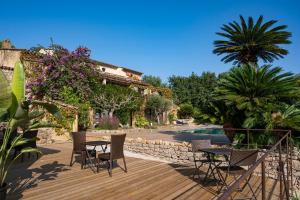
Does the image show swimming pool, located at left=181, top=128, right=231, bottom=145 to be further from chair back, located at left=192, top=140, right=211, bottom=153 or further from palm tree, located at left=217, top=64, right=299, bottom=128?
chair back, located at left=192, top=140, right=211, bottom=153

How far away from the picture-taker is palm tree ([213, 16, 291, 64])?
49.0ft

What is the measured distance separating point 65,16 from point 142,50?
9544mm

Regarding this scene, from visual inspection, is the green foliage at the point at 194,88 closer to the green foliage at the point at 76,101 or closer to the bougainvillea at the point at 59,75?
the green foliage at the point at 76,101

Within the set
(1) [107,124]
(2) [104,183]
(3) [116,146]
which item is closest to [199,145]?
(3) [116,146]

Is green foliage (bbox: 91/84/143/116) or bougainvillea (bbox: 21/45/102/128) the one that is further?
green foliage (bbox: 91/84/143/116)

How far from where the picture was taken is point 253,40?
1538 centimetres

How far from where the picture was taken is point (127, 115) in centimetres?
2612

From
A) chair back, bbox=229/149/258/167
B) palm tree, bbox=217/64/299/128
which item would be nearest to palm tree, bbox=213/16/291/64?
palm tree, bbox=217/64/299/128

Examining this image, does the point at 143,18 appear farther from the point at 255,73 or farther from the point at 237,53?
the point at 255,73

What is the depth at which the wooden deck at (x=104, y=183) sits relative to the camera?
4.96 m

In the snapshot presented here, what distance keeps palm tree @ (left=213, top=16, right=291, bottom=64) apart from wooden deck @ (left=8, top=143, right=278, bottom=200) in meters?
10.7

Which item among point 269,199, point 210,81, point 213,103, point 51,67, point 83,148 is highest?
point 210,81

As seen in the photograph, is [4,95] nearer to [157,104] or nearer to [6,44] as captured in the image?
[6,44]

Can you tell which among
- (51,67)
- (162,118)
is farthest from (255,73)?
(162,118)
